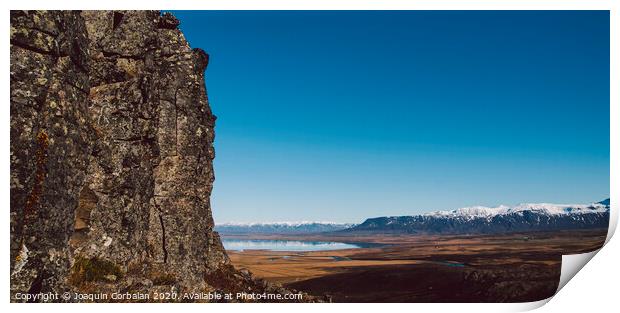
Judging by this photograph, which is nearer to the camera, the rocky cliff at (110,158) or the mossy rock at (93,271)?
the rocky cliff at (110,158)

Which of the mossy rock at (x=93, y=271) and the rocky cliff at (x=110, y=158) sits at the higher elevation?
the rocky cliff at (x=110, y=158)

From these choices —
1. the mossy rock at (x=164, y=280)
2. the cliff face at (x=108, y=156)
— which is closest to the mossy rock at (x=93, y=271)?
the cliff face at (x=108, y=156)

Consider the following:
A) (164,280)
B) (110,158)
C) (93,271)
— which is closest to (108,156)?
(110,158)

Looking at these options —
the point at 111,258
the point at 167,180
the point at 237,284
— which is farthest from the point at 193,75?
the point at 111,258

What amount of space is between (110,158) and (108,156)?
0.11m

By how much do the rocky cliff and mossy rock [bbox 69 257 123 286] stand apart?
48 millimetres

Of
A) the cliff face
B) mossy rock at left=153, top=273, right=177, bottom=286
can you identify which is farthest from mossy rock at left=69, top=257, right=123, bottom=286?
mossy rock at left=153, top=273, right=177, bottom=286

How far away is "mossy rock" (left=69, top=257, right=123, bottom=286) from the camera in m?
16.5

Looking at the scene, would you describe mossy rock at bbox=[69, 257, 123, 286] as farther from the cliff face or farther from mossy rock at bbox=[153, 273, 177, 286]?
mossy rock at bbox=[153, 273, 177, 286]

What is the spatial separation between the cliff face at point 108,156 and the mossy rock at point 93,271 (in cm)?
4

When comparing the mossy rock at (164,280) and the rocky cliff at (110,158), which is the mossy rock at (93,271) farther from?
the mossy rock at (164,280)

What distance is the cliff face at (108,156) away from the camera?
12.7 metres

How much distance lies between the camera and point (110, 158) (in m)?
20.0
